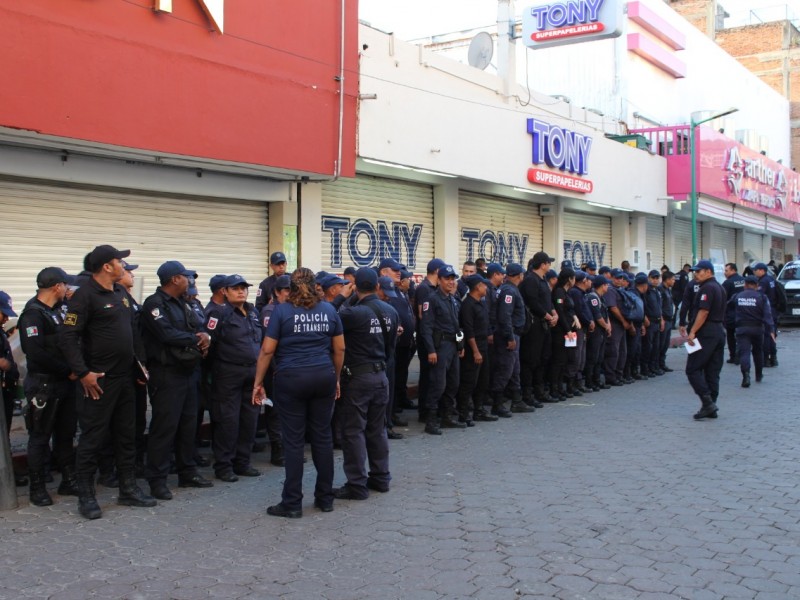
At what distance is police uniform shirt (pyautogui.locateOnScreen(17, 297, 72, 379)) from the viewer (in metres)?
6.40

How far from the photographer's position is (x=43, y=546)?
5.38m

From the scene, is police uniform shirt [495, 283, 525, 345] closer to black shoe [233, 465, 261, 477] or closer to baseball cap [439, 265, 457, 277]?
baseball cap [439, 265, 457, 277]

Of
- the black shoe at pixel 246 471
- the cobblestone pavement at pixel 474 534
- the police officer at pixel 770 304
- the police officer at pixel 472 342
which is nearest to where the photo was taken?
the cobblestone pavement at pixel 474 534

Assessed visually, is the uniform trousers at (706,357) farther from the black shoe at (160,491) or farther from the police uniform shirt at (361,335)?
the black shoe at (160,491)

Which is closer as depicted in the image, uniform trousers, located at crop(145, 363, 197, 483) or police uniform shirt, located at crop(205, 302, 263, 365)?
uniform trousers, located at crop(145, 363, 197, 483)

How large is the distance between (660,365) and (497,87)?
695 cm

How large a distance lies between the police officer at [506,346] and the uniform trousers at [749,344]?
420 cm

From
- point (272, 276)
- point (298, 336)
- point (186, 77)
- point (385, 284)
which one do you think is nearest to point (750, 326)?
point (385, 284)

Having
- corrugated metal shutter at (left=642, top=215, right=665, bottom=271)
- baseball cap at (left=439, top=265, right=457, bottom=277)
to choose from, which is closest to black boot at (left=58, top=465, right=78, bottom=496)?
baseball cap at (left=439, top=265, right=457, bottom=277)

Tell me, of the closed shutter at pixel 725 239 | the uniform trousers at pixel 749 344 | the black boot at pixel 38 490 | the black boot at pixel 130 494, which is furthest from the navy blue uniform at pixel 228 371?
the closed shutter at pixel 725 239

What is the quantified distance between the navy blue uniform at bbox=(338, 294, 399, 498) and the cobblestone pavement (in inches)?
10.0

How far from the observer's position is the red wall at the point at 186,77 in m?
9.32

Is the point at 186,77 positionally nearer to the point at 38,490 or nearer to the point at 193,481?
the point at 193,481

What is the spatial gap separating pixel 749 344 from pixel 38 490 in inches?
419
